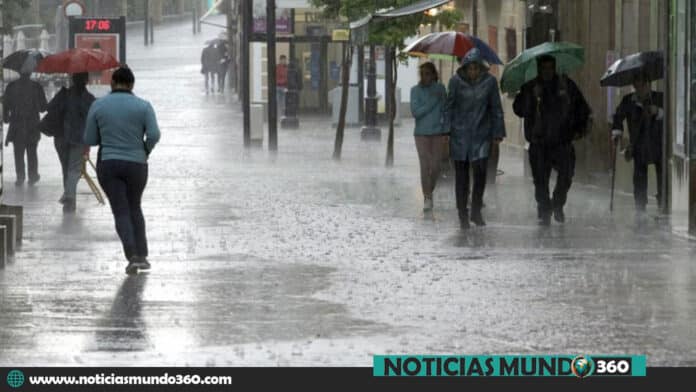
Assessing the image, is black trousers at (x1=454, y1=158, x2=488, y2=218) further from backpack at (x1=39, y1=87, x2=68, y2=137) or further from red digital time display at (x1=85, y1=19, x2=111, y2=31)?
red digital time display at (x1=85, y1=19, x2=111, y2=31)

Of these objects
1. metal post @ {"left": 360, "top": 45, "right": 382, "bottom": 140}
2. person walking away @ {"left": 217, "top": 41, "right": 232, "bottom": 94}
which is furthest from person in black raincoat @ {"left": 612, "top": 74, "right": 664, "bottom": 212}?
person walking away @ {"left": 217, "top": 41, "right": 232, "bottom": 94}

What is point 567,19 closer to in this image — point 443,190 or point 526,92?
point 443,190

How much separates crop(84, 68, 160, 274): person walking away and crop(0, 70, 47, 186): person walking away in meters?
9.91

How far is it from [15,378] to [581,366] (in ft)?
9.59

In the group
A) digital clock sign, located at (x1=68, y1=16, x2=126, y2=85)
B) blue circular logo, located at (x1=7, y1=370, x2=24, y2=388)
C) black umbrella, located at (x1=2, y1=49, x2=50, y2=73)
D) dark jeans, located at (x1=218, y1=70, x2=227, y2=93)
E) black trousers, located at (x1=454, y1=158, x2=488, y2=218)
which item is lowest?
dark jeans, located at (x1=218, y1=70, x2=227, y2=93)

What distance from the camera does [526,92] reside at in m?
18.7

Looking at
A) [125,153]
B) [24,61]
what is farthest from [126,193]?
[24,61]

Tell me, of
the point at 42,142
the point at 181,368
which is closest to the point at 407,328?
the point at 181,368

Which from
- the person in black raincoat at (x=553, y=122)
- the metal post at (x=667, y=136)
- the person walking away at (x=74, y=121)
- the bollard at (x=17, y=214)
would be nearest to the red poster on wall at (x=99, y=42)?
the person walking away at (x=74, y=121)

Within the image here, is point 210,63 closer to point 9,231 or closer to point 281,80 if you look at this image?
point 281,80

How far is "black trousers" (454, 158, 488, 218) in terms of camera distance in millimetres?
17938

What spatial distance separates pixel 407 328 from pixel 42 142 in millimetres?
25293

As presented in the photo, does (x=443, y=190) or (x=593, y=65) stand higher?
(x=593, y=65)

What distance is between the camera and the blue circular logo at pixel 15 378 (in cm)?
949
